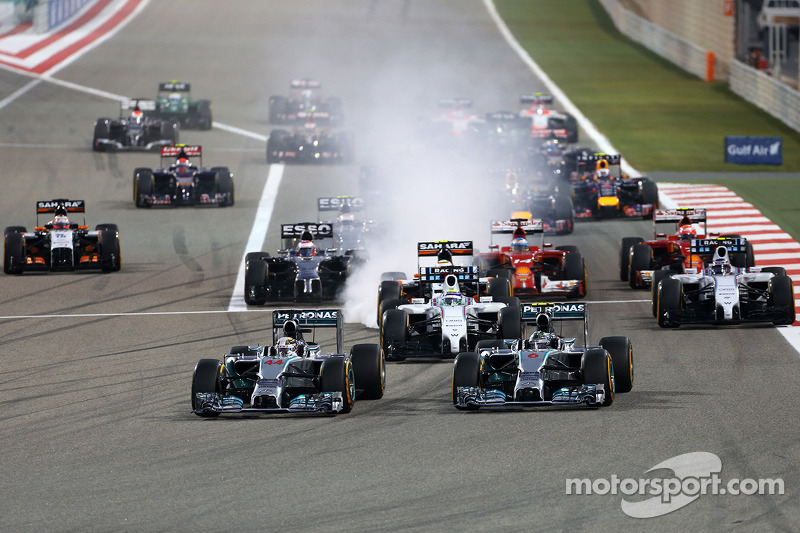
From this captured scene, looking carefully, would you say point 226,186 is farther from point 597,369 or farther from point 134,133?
point 597,369

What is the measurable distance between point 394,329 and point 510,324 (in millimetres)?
1987

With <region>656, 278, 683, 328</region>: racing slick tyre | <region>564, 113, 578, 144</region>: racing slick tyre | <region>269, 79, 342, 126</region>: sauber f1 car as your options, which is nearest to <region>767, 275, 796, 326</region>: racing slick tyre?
<region>656, 278, 683, 328</region>: racing slick tyre

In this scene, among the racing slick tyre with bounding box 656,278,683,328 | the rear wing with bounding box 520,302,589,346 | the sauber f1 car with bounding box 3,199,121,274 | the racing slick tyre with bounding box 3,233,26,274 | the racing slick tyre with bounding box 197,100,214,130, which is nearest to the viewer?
the rear wing with bounding box 520,302,589,346

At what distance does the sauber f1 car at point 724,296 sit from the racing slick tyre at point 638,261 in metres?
3.54

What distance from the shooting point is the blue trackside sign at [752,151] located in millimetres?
51656

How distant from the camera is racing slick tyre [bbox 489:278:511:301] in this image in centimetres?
2792

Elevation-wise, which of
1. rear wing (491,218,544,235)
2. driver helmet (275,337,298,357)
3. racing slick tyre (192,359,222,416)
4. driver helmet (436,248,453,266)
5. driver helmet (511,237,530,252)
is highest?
rear wing (491,218,544,235)

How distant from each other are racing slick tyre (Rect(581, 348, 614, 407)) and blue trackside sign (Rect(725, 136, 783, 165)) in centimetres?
3211

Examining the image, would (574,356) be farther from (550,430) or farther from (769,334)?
(769,334)

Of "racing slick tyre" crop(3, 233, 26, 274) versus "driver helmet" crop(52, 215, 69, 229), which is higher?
"driver helmet" crop(52, 215, 69, 229)

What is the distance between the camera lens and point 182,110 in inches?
2376

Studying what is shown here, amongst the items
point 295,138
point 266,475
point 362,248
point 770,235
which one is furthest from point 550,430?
point 295,138

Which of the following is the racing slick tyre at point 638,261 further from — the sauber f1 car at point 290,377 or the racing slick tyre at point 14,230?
the racing slick tyre at point 14,230

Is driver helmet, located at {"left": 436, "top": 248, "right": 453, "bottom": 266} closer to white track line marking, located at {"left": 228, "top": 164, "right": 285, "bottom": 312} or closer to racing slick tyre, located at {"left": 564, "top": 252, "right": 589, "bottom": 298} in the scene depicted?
racing slick tyre, located at {"left": 564, "top": 252, "right": 589, "bottom": 298}
